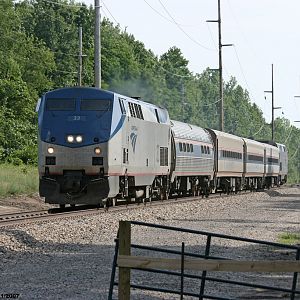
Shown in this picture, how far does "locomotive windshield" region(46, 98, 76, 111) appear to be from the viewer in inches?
993

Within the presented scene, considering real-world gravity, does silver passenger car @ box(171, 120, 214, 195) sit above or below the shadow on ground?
above

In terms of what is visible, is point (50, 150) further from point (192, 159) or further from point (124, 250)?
point (124, 250)

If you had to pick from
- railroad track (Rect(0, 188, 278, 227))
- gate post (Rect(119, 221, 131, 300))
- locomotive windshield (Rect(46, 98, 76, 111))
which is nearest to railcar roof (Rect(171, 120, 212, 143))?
railroad track (Rect(0, 188, 278, 227))

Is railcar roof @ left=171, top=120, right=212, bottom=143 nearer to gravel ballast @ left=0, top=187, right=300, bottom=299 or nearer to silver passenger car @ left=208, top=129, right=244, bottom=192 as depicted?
silver passenger car @ left=208, top=129, right=244, bottom=192

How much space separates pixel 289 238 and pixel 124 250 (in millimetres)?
11383

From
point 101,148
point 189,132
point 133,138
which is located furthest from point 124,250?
point 189,132

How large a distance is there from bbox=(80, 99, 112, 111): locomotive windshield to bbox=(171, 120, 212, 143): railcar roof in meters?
9.70

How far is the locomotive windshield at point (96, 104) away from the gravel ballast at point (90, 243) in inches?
112

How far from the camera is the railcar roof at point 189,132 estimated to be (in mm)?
35594

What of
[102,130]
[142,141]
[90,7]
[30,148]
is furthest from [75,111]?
[90,7]

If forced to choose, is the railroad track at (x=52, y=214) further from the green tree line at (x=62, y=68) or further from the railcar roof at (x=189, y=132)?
the green tree line at (x=62, y=68)

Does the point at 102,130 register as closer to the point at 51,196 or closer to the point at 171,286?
the point at 51,196

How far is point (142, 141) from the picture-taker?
28.0m

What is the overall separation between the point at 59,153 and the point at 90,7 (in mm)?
81118
